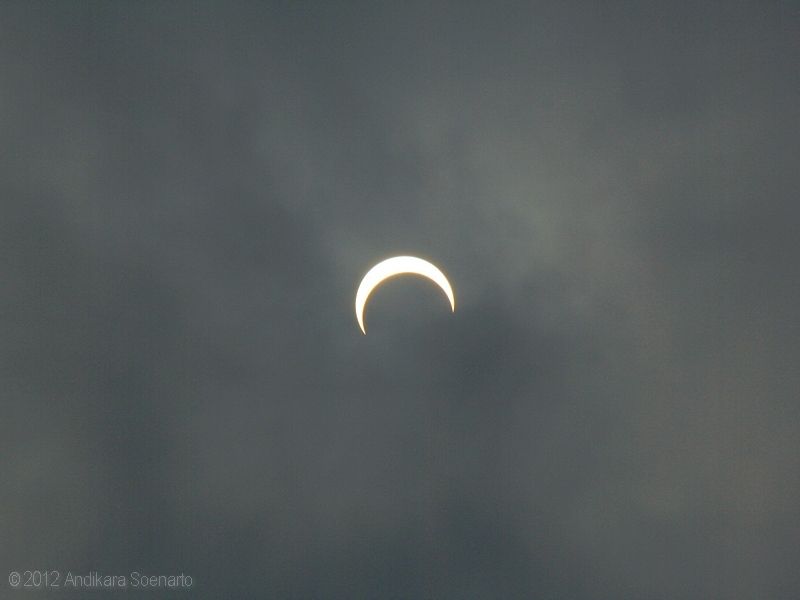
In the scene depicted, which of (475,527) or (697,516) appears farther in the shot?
(475,527)

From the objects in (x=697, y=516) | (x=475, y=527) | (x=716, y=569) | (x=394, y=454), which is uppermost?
(x=394, y=454)

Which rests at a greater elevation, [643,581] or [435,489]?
[435,489]

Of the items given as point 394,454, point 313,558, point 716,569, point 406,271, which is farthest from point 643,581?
point 406,271

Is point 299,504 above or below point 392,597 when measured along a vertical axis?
above

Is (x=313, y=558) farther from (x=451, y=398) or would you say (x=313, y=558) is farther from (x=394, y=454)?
(x=451, y=398)

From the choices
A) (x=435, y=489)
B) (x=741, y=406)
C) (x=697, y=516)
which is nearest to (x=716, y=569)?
(x=697, y=516)

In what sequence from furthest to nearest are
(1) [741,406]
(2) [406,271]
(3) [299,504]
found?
1. (3) [299,504]
2. (1) [741,406]
3. (2) [406,271]

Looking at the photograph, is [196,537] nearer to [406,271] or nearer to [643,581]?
[406,271]

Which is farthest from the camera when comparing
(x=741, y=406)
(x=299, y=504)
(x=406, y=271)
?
(x=299, y=504)

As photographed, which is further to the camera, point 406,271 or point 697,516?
point 697,516
